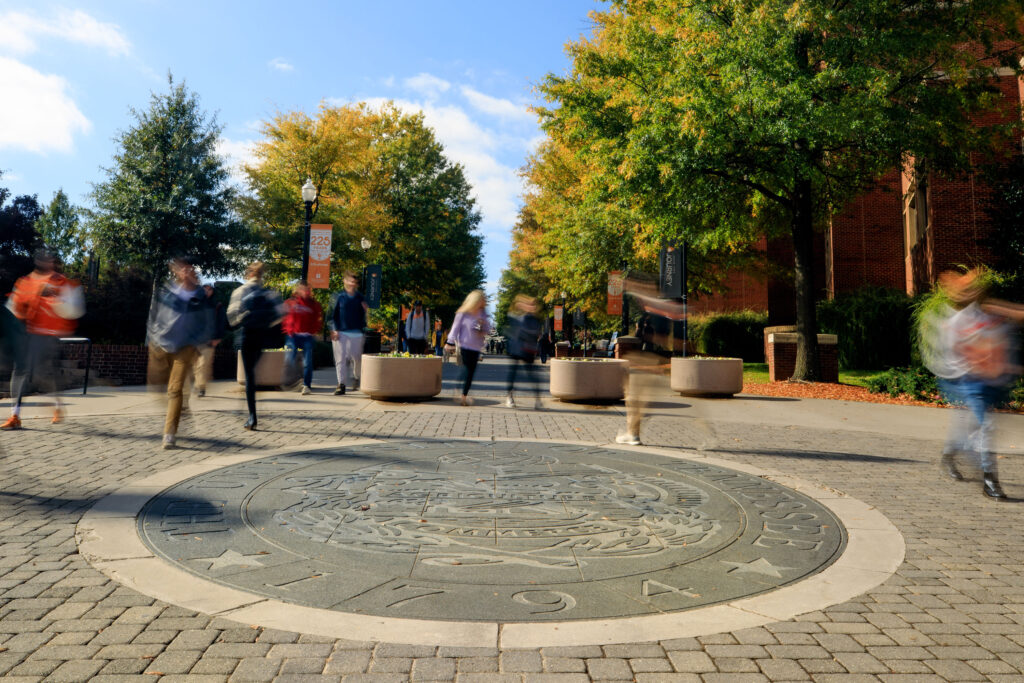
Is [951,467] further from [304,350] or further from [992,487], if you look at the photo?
[304,350]

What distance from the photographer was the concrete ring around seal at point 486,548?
9.52 ft

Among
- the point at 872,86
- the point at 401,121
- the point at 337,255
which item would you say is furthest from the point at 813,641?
the point at 401,121

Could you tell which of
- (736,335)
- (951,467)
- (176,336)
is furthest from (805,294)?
(176,336)

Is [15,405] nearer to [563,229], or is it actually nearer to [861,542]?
[861,542]

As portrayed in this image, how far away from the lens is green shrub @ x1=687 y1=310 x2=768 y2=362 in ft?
→ 104

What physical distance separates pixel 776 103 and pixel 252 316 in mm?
11504

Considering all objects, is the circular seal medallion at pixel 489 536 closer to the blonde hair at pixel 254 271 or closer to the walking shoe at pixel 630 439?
the walking shoe at pixel 630 439

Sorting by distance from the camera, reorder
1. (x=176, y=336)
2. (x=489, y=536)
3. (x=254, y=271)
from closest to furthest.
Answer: (x=489, y=536) → (x=176, y=336) → (x=254, y=271)

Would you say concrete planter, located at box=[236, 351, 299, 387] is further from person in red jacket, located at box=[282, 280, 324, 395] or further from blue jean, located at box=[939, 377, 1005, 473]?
blue jean, located at box=[939, 377, 1005, 473]

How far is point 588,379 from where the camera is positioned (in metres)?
11.9

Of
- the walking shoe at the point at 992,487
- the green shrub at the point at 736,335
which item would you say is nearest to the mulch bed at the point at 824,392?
the walking shoe at the point at 992,487

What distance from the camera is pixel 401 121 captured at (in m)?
37.1

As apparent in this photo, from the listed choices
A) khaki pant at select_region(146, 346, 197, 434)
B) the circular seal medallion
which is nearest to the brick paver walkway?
the circular seal medallion

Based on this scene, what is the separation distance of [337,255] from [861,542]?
83.3 feet
